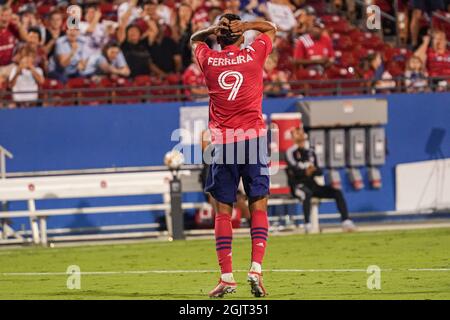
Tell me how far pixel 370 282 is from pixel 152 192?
8.97m

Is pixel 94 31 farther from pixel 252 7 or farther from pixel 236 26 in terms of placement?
pixel 236 26

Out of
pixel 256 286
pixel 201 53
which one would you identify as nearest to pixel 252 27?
Result: pixel 201 53

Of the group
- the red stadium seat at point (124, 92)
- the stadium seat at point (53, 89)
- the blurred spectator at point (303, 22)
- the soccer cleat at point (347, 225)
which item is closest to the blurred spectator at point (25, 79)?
the stadium seat at point (53, 89)

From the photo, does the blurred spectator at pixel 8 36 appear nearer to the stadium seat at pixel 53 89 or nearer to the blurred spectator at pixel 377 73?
the stadium seat at pixel 53 89

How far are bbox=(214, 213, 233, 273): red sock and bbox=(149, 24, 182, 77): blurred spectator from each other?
11.2 meters

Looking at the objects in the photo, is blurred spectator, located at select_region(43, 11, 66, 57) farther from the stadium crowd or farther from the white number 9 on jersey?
the white number 9 on jersey

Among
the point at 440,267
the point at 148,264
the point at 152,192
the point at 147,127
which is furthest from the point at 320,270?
the point at 147,127

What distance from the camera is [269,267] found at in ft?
51.2

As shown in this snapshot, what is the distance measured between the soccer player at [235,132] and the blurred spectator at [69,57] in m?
10.8

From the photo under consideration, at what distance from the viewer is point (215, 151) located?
12.3 meters

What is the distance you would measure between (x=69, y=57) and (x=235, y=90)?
435 inches

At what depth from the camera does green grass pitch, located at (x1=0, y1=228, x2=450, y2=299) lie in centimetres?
1252

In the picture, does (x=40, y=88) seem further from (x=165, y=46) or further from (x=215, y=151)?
(x=215, y=151)

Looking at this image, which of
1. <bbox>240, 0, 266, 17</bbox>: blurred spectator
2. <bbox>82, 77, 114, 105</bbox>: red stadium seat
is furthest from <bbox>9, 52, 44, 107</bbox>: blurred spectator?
<bbox>240, 0, 266, 17</bbox>: blurred spectator
